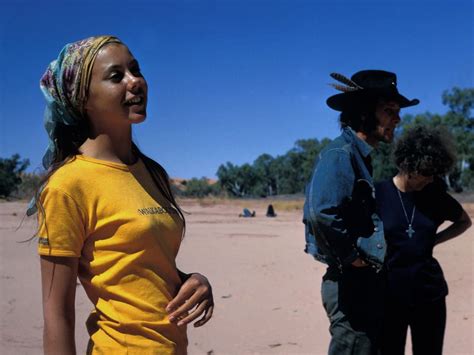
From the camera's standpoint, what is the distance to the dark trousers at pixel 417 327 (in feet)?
10.8

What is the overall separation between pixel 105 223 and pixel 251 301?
216 inches

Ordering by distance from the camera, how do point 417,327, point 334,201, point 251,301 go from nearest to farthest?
point 334,201
point 417,327
point 251,301

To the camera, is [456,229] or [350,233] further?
[456,229]

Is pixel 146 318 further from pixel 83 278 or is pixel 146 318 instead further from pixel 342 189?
pixel 342 189

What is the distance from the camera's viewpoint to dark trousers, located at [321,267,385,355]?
8.74ft

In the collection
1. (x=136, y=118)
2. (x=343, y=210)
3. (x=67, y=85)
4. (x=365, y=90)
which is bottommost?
(x=343, y=210)

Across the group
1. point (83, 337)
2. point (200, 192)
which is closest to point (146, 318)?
point (83, 337)

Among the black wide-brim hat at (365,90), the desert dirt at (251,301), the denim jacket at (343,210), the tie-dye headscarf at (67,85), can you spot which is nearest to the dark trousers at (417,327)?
the denim jacket at (343,210)

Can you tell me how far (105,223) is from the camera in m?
1.60

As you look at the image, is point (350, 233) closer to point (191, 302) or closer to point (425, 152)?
point (191, 302)

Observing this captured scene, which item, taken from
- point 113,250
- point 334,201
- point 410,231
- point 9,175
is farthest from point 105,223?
point 9,175

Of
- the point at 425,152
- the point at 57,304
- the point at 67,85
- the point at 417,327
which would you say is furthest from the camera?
the point at 425,152

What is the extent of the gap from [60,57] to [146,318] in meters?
0.90

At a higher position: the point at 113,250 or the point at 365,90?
the point at 365,90
